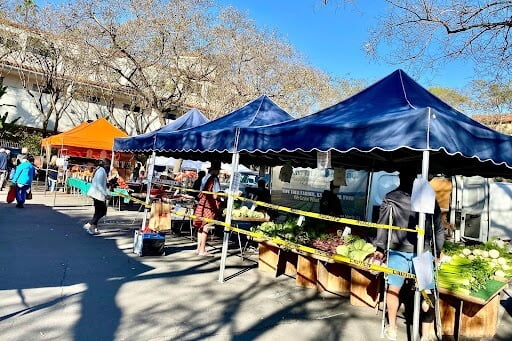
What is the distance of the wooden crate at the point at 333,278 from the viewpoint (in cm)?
616

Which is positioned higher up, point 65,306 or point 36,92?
point 36,92

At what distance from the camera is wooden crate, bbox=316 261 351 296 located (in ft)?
20.2

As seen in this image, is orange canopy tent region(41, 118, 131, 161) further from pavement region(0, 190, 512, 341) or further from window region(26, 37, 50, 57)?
window region(26, 37, 50, 57)

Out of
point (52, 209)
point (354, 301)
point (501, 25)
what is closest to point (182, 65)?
point (52, 209)

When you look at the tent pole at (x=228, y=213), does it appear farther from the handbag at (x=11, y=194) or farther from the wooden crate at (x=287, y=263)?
the handbag at (x=11, y=194)

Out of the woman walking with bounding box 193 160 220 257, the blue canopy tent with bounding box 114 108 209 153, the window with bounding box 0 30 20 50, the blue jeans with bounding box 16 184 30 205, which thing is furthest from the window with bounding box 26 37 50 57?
the woman walking with bounding box 193 160 220 257

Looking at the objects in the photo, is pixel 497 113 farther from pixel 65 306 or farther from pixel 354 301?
pixel 65 306

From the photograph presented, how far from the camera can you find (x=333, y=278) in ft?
20.3

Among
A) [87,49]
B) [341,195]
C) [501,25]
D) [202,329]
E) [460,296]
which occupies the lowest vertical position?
[202,329]

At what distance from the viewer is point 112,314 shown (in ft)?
15.2

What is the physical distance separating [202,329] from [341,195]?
8798 mm

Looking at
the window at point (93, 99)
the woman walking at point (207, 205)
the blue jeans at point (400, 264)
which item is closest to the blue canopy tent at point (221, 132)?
the woman walking at point (207, 205)

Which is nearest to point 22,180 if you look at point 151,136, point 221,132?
point 151,136

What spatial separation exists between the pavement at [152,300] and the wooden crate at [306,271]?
174mm
